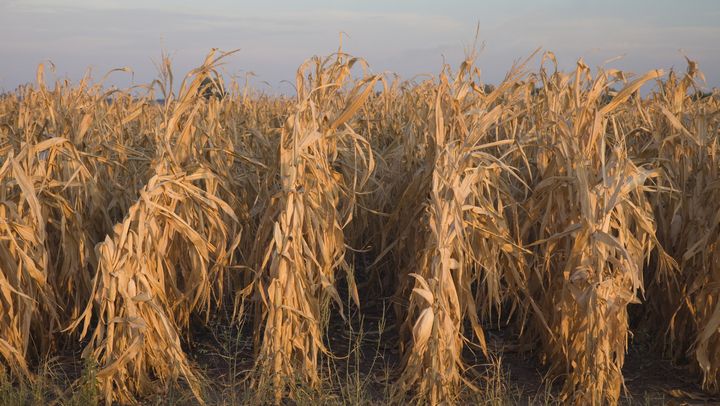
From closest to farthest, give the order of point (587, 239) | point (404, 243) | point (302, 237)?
point (587, 239), point (302, 237), point (404, 243)

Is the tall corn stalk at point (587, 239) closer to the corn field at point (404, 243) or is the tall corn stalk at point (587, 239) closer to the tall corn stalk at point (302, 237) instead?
the corn field at point (404, 243)

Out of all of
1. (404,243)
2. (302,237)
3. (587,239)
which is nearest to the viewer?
(587,239)

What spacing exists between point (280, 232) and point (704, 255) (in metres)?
1.72

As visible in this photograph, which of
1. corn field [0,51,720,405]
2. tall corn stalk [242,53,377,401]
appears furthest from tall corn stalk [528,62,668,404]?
tall corn stalk [242,53,377,401]

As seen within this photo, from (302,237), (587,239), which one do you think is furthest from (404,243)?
(587,239)

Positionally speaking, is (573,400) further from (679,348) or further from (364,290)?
(364,290)

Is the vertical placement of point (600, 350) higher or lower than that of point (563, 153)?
lower

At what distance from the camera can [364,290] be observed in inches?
162

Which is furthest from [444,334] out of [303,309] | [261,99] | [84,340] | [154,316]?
[261,99]

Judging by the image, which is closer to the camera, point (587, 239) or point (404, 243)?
point (587, 239)

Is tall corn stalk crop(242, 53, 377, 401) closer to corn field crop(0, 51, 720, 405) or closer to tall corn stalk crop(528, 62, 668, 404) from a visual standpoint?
corn field crop(0, 51, 720, 405)

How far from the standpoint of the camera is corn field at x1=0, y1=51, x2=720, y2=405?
289cm

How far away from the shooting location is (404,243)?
354 centimetres

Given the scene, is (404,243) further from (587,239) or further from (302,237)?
(587,239)
